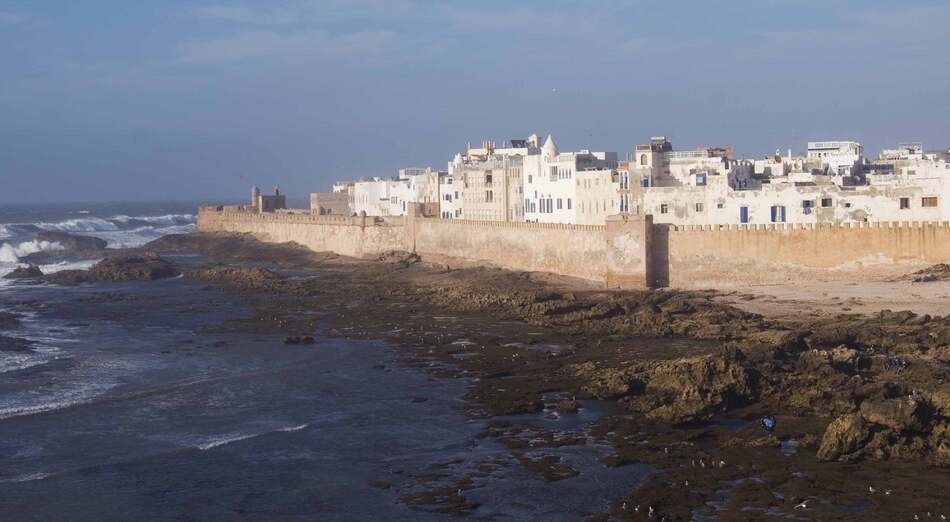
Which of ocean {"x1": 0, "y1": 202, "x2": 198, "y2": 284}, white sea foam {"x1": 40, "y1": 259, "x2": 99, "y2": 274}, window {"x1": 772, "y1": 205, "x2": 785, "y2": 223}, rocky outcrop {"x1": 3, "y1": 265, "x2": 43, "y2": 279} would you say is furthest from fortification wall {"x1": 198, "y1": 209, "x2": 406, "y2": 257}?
window {"x1": 772, "y1": 205, "x2": 785, "y2": 223}

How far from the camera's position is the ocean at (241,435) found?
49.7ft

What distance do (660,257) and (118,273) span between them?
23.3m

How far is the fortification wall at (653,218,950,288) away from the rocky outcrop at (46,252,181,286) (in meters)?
22.1

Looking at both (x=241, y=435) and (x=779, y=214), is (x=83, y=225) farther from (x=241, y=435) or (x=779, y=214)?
(x=241, y=435)

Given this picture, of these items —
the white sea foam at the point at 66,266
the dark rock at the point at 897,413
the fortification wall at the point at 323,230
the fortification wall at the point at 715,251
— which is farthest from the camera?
the white sea foam at the point at 66,266

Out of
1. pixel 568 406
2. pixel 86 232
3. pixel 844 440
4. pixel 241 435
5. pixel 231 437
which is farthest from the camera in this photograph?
pixel 86 232

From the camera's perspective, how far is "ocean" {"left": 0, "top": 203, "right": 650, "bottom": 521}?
15.1 metres

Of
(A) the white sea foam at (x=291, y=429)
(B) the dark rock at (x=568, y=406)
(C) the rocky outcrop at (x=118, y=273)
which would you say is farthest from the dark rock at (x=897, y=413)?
(C) the rocky outcrop at (x=118, y=273)

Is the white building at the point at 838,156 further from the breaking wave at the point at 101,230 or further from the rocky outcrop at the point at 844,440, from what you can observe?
the breaking wave at the point at 101,230

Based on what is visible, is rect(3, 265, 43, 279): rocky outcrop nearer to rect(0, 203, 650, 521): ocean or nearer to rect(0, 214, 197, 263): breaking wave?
rect(0, 214, 197, 263): breaking wave

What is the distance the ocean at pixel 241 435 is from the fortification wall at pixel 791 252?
11077 millimetres

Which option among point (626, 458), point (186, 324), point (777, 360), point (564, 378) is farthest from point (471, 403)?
point (186, 324)

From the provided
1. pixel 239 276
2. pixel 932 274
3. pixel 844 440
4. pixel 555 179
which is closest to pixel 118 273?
pixel 239 276

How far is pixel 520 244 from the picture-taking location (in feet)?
131
